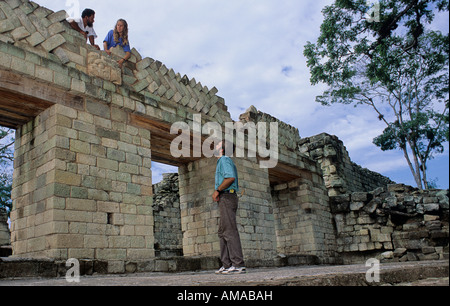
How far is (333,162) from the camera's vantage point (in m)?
16.1

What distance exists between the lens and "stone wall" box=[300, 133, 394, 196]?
52.5ft

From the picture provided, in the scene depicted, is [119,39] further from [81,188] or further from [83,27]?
[81,188]

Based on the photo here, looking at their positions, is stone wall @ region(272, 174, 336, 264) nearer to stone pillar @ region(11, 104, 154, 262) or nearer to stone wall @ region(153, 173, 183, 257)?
stone wall @ region(153, 173, 183, 257)

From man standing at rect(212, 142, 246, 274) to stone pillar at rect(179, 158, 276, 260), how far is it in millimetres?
3736

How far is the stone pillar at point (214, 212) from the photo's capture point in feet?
30.9

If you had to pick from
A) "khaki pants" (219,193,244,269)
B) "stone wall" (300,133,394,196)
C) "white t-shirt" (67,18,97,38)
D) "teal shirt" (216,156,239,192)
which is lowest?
"khaki pants" (219,193,244,269)

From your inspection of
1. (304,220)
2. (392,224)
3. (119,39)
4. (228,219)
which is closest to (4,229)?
(119,39)

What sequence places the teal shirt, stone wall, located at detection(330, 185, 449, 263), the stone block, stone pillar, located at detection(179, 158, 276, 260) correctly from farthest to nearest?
stone wall, located at detection(330, 185, 449, 263) → stone pillar, located at detection(179, 158, 276, 260) → the stone block → the teal shirt

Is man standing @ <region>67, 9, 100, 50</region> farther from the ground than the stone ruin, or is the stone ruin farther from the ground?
man standing @ <region>67, 9, 100, 50</region>

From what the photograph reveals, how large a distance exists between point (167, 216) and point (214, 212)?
19.9 ft

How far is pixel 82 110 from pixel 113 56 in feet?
5.22

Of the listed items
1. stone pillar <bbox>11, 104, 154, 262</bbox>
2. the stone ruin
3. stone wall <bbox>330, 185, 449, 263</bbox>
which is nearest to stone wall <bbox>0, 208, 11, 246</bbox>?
the stone ruin
